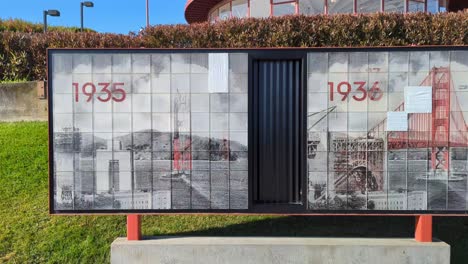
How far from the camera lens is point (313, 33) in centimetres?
677

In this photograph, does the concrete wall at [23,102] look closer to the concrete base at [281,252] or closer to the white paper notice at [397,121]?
the concrete base at [281,252]

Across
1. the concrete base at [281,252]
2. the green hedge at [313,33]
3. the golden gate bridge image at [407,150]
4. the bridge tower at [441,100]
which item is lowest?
the concrete base at [281,252]

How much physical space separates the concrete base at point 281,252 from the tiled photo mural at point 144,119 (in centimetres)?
70

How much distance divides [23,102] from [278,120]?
587 cm

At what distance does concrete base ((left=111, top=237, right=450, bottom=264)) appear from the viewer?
425 cm

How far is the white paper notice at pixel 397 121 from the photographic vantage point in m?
4.18

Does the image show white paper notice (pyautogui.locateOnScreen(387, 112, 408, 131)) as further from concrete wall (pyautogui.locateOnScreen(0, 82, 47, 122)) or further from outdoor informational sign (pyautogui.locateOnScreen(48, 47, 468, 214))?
concrete wall (pyautogui.locateOnScreen(0, 82, 47, 122))

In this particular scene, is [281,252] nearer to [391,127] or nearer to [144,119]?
[391,127]

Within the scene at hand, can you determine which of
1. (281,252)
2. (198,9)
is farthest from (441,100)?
(198,9)

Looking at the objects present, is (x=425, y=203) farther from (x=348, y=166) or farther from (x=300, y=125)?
(x=300, y=125)

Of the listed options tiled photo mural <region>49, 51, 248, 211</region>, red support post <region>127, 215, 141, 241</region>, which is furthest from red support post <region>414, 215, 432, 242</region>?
red support post <region>127, 215, 141, 241</region>

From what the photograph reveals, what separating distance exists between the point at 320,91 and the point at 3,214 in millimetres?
4261

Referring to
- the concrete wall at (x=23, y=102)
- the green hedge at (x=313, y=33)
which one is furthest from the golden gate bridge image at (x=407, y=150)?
the concrete wall at (x=23, y=102)

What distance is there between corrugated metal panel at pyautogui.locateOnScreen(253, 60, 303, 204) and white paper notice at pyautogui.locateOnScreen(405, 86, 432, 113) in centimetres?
117
